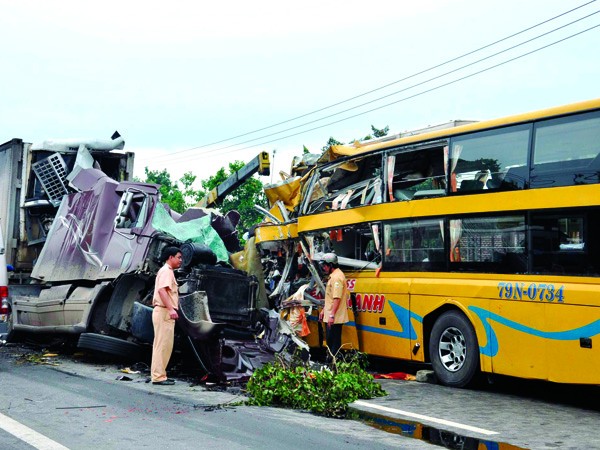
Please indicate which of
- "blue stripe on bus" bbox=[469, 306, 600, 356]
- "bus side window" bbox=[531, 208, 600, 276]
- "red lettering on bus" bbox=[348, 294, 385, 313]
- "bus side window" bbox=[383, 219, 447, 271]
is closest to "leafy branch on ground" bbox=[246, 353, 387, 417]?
"blue stripe on bus" bbox=[469, 306, 600, 356]

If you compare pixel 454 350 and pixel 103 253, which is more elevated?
pixel 103 253

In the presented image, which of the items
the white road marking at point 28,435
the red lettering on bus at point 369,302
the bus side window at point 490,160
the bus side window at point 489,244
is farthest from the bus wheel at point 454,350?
the white road marking at point 28,435

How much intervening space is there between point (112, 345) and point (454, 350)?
4716 millimetres

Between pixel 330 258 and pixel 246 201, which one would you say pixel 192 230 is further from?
pixel 246 201

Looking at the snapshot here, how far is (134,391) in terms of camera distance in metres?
9.62

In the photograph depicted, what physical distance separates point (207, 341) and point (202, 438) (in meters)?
3.48

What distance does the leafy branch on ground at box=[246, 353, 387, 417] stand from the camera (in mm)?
8797

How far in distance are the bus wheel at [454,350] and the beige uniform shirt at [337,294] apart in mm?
1530

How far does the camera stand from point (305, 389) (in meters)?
9.03

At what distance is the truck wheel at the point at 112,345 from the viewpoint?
461 inches

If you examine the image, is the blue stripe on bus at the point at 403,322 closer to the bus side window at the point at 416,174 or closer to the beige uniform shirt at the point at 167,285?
the bus side window at the point at 416,174

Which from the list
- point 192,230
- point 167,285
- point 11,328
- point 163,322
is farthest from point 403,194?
point 11,328

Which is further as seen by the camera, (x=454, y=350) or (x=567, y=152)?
(x=454, y=350)

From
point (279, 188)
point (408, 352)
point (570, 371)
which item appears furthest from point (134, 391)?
point (279, 188)
